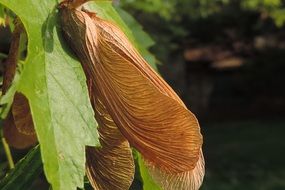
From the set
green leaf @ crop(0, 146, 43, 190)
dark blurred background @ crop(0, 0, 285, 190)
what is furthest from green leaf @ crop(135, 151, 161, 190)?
dark blurred background @ crop(0, 0, 285, 190)

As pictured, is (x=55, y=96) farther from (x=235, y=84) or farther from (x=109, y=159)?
(x=235, y=84)

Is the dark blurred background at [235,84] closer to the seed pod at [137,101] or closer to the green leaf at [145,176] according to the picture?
the green leaf at [145,176]

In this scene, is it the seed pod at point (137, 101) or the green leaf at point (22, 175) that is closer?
the seed pod at point (137, 101)

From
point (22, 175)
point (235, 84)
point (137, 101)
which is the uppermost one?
point (137, 101)

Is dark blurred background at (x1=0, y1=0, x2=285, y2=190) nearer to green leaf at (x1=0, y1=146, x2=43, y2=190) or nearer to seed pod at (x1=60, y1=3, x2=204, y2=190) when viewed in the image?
green leaf at (x1=0, y1=146, x2=43, y2=190)

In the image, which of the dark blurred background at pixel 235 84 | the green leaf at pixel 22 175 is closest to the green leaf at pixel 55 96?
the green leaf at pixel 22 175

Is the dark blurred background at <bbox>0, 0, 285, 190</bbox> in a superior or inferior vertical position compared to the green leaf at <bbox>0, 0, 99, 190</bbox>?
inferior

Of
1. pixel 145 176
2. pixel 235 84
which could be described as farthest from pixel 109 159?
pixel 235 84
